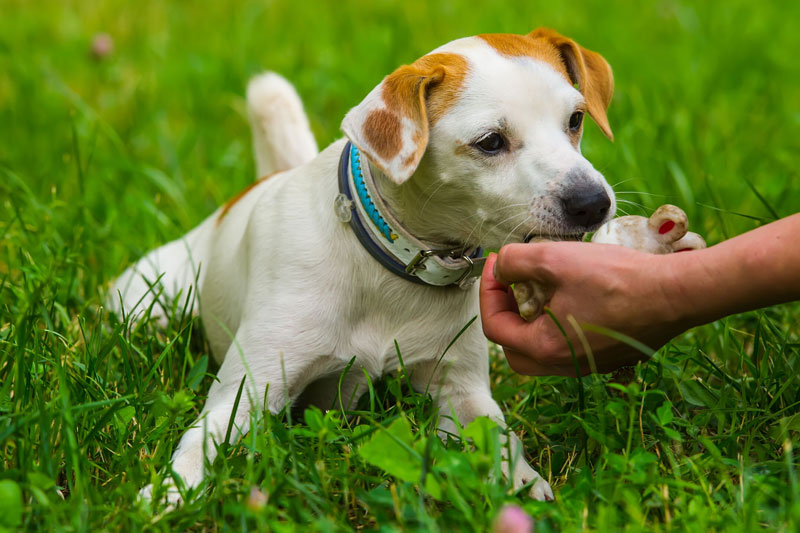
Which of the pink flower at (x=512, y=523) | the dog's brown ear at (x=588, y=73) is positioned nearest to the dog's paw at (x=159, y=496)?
the pink flower at (x=512, y=523)

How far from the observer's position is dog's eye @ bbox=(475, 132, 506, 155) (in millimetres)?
2260

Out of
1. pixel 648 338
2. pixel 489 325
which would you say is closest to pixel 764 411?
pixel 648 338

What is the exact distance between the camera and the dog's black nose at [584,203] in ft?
7.07

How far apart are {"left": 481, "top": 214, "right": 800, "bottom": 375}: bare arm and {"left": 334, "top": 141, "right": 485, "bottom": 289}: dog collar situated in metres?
0.34

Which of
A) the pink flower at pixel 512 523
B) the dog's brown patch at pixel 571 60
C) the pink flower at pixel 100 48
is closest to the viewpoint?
the pink flower at pixel 512 523

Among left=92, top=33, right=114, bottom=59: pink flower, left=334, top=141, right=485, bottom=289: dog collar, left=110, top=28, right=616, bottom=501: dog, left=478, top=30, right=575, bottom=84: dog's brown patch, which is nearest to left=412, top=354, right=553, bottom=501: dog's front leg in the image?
left=110, top=28, right=616, bottom=501: dog

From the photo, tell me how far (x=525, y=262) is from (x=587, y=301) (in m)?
0.16

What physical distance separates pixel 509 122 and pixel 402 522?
3.20 ft

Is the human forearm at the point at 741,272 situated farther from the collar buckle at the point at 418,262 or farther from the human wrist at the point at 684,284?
the collar buckle at the point at 418,262

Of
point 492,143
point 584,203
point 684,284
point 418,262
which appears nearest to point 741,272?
point 684,284

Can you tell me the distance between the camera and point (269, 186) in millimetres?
2984

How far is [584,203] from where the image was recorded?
215 cm

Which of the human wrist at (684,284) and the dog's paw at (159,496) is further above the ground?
the human wrist at (684,284)

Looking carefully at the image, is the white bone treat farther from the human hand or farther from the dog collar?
the dog collar
